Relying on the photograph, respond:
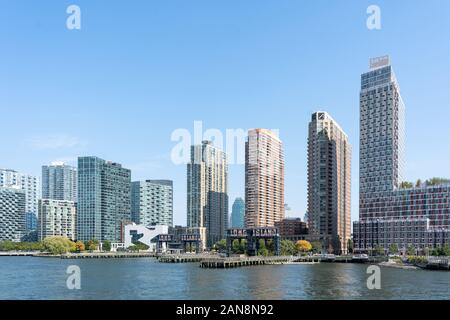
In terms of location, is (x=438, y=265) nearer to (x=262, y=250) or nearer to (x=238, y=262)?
(x=238, y=262)

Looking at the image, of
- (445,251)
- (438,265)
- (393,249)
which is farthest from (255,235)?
(438,265)

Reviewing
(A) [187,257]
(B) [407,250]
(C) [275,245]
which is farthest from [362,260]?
(A) [187,257]

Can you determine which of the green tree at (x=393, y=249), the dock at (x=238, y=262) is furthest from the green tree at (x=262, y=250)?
the green tree at (x=393, y=249)

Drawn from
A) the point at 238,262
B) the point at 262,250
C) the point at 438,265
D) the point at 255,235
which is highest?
the point at 255,235

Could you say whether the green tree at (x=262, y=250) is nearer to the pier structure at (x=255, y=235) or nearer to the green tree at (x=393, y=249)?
the pier structure at (x=255, y=235)

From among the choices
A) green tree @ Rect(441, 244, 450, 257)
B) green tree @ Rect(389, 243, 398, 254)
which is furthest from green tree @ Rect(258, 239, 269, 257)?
green tree @ Rect(441, 244, 450, 257)
